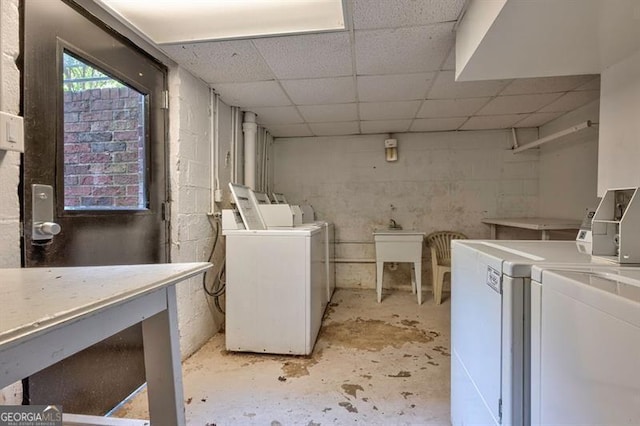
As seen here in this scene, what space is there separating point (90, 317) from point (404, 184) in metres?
3.76


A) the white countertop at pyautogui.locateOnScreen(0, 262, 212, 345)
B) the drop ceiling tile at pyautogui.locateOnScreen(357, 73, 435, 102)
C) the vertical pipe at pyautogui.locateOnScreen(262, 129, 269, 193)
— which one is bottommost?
the white countertop at pyautogui.locateOnScreen(0, 262, 212, 345)

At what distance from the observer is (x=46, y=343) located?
54 cm

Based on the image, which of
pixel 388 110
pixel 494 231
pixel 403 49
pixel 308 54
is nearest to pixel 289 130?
pixel 388 110

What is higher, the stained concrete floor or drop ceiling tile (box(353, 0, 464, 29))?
drop ceiling tile (box(353, 0, 464, 29))

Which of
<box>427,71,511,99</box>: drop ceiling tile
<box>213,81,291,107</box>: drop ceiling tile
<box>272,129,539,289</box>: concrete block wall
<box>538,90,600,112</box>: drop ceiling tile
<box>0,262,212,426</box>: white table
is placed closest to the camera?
<box>0,262,212,426</box>: white table

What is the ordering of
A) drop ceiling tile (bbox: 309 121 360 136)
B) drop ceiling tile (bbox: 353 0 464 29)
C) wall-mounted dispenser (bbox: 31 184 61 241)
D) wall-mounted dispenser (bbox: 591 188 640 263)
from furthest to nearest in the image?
drop ceiling tile (bbox: 309 121 360 136), drop ceiling tile (bbox: 353 0 464 29), wall-mounted dispenser (bbox: 31 184 61 241), wall-mounted dispenser (bbox: 591 188 640 263)

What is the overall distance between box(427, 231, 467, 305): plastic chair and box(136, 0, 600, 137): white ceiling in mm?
1329

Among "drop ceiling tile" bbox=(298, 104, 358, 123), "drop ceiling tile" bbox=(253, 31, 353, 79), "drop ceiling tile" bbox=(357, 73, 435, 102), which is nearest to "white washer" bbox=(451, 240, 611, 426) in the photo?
"drop ceiling tile" bbox=(253, 31, 353, 79)

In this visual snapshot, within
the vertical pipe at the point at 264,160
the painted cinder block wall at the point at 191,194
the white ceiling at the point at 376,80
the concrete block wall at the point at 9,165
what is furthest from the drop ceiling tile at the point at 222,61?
the vertical pipe at the point at 264,160

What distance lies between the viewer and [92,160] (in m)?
1.47

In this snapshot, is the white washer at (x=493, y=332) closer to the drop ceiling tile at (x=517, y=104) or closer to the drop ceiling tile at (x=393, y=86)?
the drop ceiling tile at (x=393, y=86)

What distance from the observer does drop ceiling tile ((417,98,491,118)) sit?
110 inches

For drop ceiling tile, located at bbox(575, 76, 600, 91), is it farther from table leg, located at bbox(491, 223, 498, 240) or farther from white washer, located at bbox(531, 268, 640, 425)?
white washer, located at bbox(531, 268, 640, 425)

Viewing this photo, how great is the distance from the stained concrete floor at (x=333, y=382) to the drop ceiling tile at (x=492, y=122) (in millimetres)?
2222
